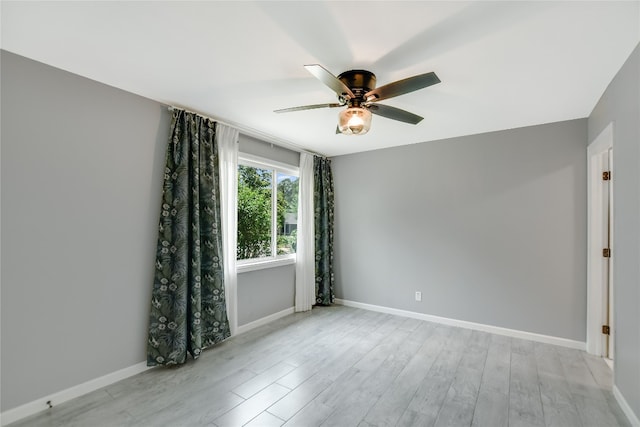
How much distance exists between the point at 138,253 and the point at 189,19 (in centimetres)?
194

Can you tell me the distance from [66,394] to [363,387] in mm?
2234

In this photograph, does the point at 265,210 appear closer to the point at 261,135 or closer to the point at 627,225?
the point at 261,135

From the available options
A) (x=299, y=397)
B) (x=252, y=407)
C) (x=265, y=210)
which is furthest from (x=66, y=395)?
(x=265, y=210)

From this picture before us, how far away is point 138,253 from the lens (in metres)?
2.56

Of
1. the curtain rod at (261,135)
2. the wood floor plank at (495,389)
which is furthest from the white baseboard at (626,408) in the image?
the curtain rod at (261,135)

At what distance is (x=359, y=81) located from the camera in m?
2.10

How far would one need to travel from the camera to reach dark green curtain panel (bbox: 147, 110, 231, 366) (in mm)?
2619

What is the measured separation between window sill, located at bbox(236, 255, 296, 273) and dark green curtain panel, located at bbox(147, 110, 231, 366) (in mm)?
417

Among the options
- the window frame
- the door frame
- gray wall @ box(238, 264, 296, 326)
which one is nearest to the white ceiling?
the door frame

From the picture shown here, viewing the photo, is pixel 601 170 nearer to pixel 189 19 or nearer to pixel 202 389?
pixel 189 19

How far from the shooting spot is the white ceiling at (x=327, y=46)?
1.54 m

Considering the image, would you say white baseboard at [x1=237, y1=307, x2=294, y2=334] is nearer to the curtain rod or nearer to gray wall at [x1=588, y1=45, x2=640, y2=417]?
the curtain rod

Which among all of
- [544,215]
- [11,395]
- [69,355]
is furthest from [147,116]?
[544,215]

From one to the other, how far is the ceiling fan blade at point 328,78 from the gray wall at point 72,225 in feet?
5.89
